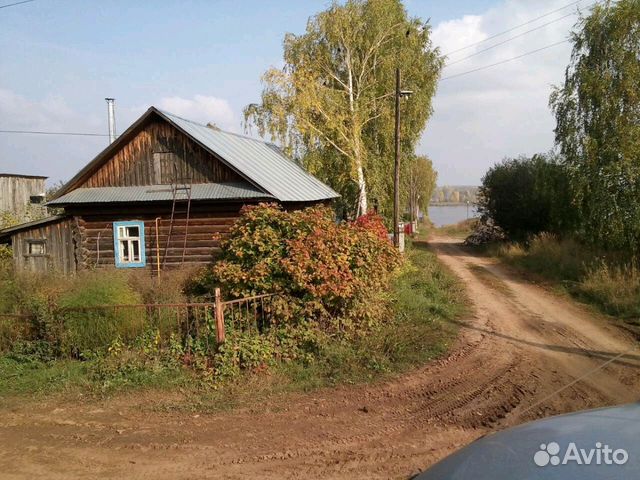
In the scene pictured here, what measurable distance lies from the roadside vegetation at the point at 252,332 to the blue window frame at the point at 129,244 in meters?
4.81

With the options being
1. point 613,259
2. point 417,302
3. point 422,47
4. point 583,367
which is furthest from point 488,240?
point 583,367

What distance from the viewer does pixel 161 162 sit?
1496cm

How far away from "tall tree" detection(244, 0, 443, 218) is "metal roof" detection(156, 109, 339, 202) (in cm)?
366

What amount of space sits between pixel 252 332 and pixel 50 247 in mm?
9860

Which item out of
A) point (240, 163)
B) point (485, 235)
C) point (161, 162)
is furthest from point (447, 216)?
point (161, 162)

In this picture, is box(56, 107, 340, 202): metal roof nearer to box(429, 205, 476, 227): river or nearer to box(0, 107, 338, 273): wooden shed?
box(0, 107, 338, 273): wooden shed

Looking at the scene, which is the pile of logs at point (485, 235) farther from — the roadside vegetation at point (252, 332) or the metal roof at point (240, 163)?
the roadside vegetation at point (252, 332)

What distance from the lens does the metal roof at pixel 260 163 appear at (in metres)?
14.3

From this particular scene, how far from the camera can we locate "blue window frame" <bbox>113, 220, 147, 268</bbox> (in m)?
15.0

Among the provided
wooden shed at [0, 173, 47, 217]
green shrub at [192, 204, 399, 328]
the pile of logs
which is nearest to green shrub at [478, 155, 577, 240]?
the pile of logs

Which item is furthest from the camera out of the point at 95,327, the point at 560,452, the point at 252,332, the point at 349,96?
the point at 349,96

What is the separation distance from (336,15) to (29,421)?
73.9 feet

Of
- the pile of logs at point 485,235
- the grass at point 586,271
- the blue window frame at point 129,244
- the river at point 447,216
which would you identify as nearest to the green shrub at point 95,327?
the blue window frame at point 129,244

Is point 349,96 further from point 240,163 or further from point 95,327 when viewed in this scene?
point 95,327
